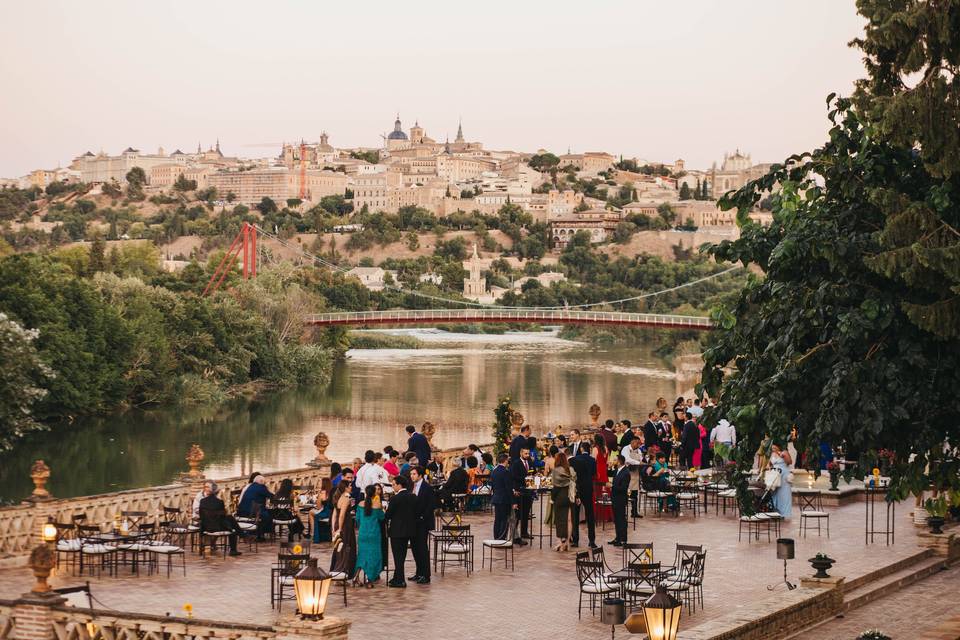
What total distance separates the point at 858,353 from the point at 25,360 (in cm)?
2290

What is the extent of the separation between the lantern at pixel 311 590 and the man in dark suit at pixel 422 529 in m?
3.38

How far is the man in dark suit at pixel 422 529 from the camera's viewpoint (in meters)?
11.2

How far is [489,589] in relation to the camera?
36.5 feet

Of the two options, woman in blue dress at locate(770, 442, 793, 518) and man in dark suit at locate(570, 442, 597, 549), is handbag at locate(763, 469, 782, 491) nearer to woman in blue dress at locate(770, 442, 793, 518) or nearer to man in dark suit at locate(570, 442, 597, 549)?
woman in blue dress at locate(770, 442, 793, 518)

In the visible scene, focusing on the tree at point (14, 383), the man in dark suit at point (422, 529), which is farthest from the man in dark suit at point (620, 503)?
the tree at point (14, 383)

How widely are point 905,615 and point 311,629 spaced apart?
529 centimetres

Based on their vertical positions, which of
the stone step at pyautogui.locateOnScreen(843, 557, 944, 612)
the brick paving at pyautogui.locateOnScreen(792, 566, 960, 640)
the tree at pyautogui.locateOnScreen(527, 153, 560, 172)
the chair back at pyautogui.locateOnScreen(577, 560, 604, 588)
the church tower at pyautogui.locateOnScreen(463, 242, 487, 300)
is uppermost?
the tree at pyautogui.locateOnScreen(527, 153, 560, 172)

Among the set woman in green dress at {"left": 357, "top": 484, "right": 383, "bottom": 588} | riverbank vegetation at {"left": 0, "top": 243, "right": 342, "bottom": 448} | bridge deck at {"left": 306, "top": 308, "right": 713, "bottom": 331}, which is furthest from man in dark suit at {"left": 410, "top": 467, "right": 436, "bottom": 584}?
bridge deck at {"left": 306, "top": 308, "right": 713, "bottom": 331}

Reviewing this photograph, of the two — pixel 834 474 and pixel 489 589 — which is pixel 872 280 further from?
pixel 489 589

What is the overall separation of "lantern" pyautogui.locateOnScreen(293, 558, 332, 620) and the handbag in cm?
750

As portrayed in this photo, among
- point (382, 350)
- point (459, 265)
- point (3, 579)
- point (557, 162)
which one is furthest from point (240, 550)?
point (557, 162)

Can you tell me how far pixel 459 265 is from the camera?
110 m

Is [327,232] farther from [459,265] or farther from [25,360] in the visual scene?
[25,360]

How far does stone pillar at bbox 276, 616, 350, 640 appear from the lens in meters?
7.69
